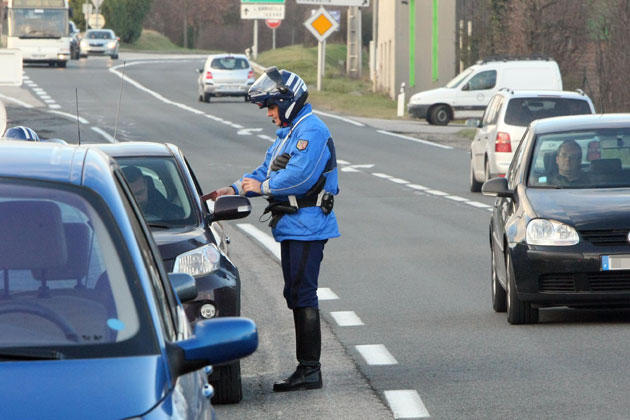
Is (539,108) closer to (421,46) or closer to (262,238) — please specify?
(262,238)

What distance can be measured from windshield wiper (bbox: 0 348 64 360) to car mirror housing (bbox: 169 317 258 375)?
0.32 metres

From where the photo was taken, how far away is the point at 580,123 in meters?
12.6

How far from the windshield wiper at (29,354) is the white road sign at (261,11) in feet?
244

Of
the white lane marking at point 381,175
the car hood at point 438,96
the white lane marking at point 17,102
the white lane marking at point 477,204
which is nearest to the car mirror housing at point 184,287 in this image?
the white lane marking at point 477,204

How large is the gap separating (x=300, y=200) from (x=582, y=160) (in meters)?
3.89

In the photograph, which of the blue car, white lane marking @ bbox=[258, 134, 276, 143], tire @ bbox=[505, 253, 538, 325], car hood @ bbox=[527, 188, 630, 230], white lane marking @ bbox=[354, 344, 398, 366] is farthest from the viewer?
white lane marking @ bbox=[258, 134, 276, 143]

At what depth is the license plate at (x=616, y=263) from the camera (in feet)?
35.7

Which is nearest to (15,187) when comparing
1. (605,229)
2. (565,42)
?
(605,229)

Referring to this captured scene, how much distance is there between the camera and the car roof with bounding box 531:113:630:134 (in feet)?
40.8

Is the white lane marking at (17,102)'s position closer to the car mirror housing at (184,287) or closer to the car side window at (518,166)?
the car side window at (518,166)

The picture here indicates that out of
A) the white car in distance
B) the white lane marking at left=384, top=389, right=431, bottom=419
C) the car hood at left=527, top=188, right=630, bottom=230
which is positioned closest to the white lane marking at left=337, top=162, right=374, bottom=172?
the white car in distance

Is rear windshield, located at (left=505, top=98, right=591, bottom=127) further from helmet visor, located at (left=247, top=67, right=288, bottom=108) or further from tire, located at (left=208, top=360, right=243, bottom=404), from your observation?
tire, located at (left=208, top=360, right=243, bottom=404)

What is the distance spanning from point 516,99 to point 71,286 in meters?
20.3

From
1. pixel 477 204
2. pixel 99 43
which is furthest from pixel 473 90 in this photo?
pixel 99 43
